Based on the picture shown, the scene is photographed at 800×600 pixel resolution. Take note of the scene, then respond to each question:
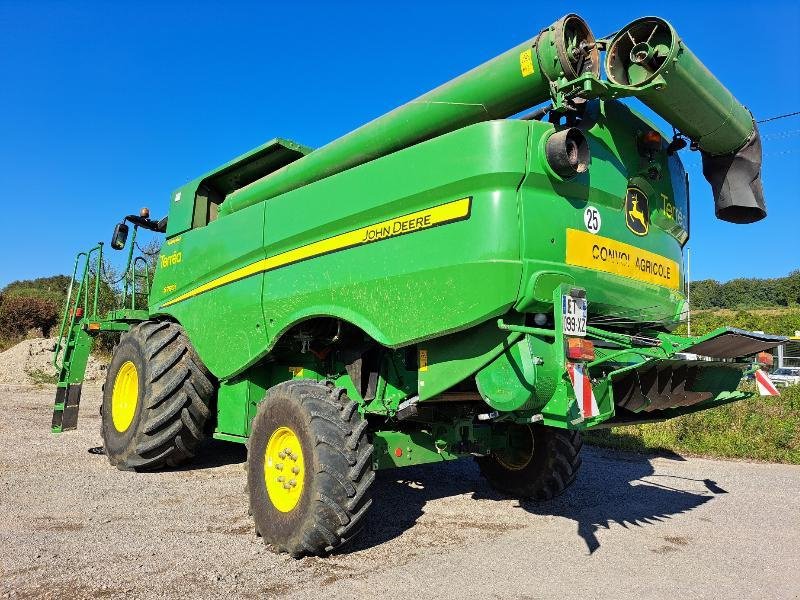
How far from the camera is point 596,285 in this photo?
3811mm

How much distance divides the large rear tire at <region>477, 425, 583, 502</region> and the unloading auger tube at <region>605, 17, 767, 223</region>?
2.33m

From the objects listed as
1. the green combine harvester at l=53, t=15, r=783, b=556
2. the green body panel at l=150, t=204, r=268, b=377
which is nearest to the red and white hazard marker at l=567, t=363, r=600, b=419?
the green combine harvester at l=53, t=15, r=783, b=556

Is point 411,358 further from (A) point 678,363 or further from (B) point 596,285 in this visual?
(A) point 678,363

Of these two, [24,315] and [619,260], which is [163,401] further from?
[24,315]

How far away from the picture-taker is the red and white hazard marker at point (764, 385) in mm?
4172

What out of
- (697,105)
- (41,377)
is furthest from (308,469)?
(41,377)

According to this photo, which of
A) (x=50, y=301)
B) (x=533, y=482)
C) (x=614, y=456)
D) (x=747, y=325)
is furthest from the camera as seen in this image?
(x=50, y=301)

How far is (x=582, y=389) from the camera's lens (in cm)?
329

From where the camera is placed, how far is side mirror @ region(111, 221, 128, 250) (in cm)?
762

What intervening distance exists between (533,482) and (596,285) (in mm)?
2470

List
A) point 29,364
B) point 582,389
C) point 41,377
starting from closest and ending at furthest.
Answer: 1. point 582,389
2. point 41,377
3. point 29,364

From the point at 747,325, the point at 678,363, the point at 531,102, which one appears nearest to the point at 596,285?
the point at 678,363

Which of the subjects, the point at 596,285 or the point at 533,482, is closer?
the point at 596,285

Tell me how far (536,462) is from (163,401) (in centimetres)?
359
